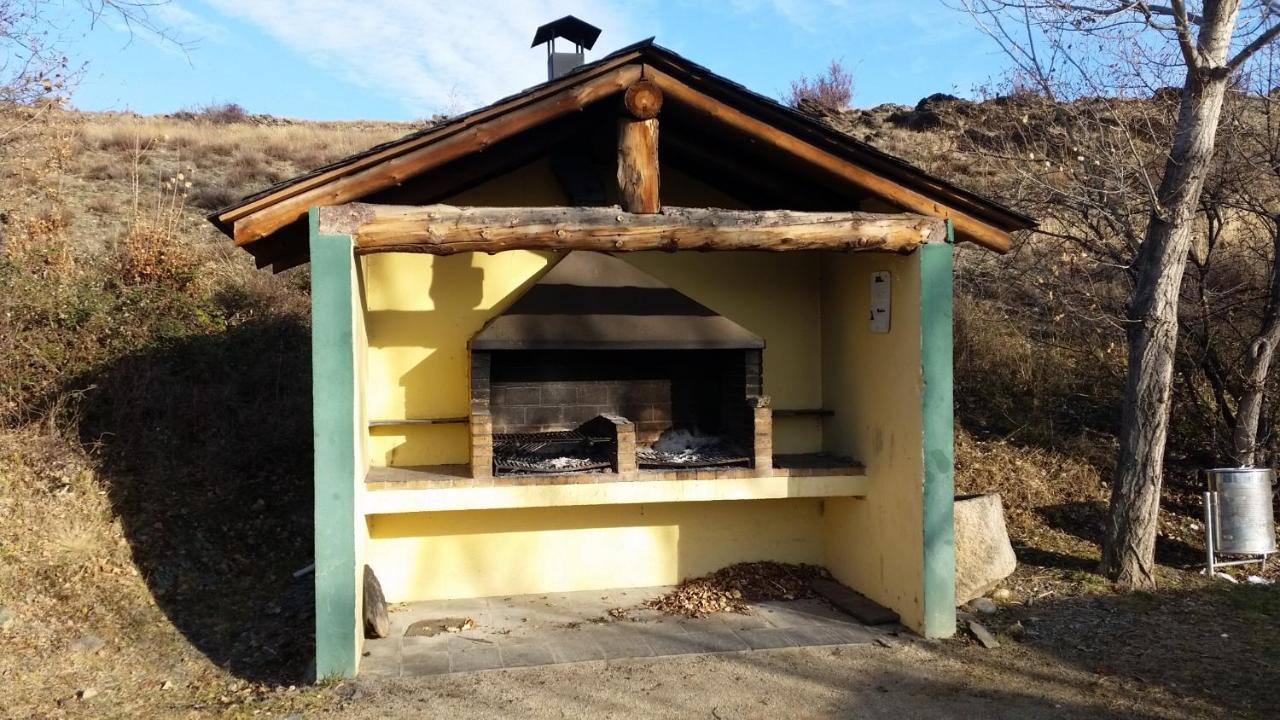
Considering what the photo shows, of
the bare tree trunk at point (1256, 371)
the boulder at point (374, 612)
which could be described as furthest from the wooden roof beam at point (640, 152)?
the bare tree trunk at point (1256, 371)

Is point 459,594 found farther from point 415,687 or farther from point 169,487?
point 169,487

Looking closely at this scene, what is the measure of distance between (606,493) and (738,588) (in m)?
1.35

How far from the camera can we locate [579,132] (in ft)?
20.6

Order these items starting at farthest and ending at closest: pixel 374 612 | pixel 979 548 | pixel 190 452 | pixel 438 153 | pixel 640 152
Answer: pixel 190 452 < pixel 979 548 < pixel 374 612 < pixel 640 152 < pixel 438 153

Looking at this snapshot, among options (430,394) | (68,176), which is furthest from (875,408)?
(68,176)

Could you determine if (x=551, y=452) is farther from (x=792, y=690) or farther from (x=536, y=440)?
(x=792, y=690)

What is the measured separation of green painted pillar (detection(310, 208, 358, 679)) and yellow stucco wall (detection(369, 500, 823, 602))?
4.79ft

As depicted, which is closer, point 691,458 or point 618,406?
point 691,458

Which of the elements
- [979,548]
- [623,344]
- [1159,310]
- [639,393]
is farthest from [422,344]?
[1159,310]

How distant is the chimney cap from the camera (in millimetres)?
7449

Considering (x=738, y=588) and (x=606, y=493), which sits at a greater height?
(x=606, y=493)

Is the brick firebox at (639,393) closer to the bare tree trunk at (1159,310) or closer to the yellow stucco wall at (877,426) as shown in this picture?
the yellow stucco wall at (877,426)

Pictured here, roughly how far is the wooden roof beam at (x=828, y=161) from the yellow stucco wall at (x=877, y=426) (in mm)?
368

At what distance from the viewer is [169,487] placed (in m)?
7.24
